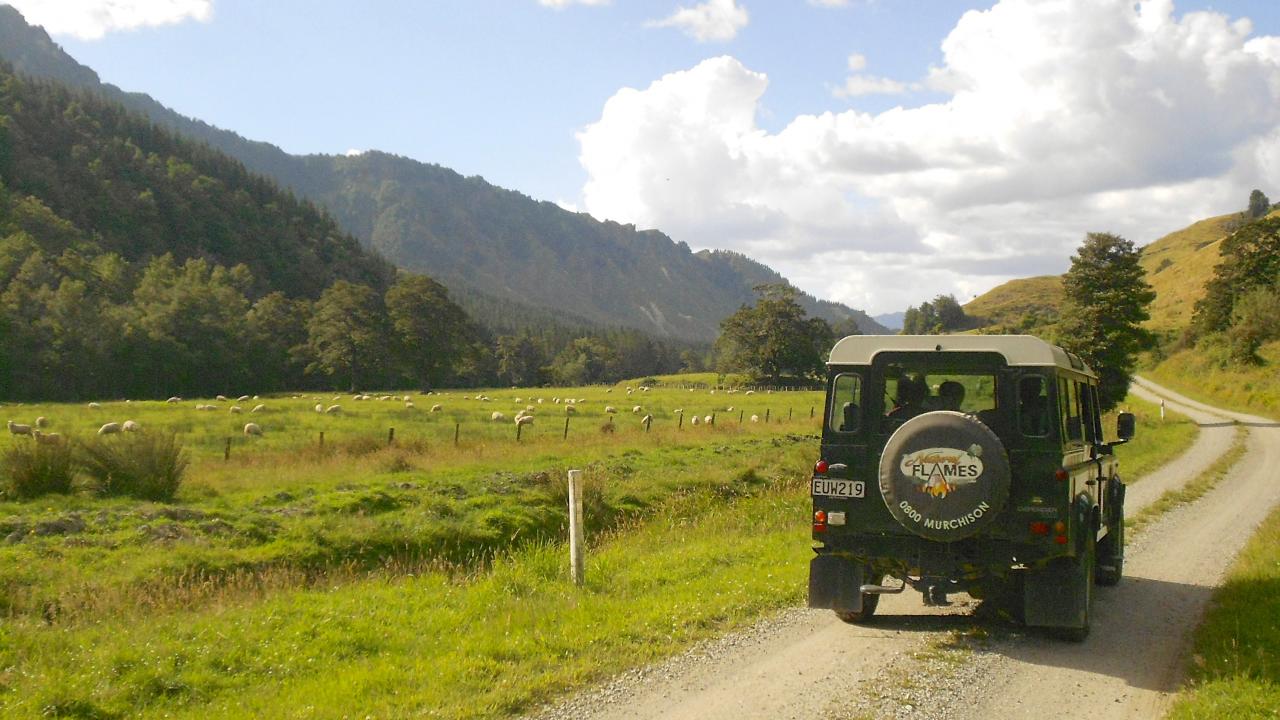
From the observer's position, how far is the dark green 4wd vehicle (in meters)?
7.52

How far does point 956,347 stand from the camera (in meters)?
8.15

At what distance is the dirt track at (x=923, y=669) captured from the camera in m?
6.42

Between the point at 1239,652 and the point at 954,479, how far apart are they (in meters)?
2.91

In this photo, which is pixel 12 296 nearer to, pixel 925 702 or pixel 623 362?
pixel 925 702

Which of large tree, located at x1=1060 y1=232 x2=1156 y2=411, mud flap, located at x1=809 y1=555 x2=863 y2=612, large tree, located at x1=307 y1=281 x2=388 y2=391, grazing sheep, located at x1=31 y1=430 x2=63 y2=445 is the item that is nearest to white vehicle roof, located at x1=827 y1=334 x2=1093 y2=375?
mud flap, located at x1=809 y1=555 x2=863 y2=612

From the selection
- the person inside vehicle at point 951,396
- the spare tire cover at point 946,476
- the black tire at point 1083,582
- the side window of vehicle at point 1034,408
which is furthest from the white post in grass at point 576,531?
the black tire at point 1083,582

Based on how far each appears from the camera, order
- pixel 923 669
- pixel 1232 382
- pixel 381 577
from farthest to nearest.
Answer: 1. pixel 1232 382
2. pixel 381 577
3. pixel 923 669

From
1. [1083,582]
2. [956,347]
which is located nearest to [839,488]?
[956,347]

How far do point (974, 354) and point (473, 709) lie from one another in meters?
5.37

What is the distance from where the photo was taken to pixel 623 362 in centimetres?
17088

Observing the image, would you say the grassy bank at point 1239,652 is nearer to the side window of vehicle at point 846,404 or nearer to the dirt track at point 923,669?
the dirt track at point 923,669

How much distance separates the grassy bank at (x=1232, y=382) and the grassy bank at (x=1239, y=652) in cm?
4427

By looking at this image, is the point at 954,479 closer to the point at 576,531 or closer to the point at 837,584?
the point at 837,584

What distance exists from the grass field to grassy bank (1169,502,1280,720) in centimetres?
385
